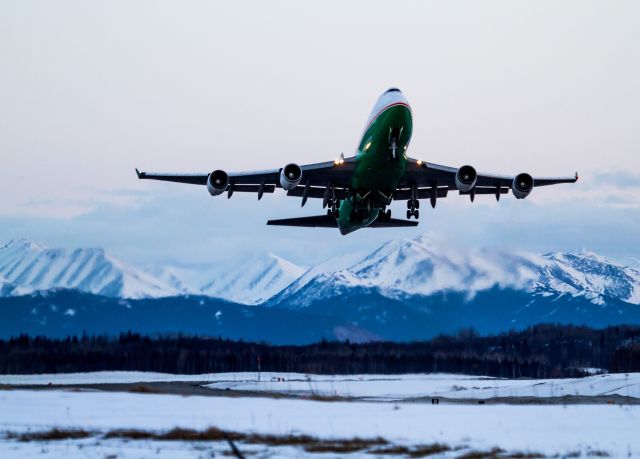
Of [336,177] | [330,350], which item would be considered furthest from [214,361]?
[336,177]

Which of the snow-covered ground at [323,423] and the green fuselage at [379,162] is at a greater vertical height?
the green fuselage at [379,162]

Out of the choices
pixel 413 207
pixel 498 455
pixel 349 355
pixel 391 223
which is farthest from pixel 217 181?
pixel 349 355

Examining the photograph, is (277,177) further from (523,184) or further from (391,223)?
(523,184)

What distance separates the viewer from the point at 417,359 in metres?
107

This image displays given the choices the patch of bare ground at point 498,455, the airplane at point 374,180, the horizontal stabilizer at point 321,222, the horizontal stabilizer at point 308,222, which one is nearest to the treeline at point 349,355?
the horizontal stabilizer at point 321,222

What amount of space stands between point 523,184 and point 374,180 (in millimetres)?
8363

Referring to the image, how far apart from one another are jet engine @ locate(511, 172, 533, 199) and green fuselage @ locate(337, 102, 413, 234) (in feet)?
21.1

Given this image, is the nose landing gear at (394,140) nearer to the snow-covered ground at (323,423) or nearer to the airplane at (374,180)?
the airplane at (374,180)

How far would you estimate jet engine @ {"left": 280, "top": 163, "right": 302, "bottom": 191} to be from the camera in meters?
44.3

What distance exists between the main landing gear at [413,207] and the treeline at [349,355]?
5295 centimetres

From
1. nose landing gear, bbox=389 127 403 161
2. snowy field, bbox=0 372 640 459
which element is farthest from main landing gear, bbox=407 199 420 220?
snowy field, bbox=0 372 640 459

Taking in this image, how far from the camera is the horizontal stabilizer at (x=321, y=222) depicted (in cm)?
5350

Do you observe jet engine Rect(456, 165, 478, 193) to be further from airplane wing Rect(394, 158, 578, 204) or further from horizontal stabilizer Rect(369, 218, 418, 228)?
horizontal stabilizer Rect(369, 218, 418, 228)

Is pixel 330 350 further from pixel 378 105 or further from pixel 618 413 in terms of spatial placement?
pixel 618 413
